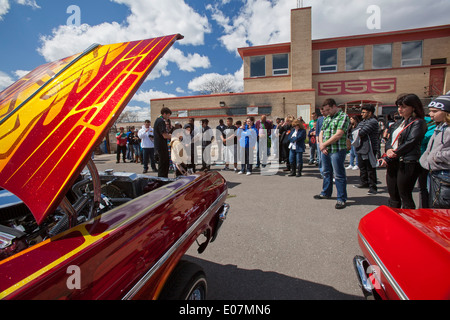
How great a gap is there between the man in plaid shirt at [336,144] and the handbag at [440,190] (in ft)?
4.85

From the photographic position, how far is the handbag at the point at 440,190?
1.99 meters

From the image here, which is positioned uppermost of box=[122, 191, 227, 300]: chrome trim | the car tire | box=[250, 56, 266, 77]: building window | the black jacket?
box=[250, 56, 266, 77]: building window

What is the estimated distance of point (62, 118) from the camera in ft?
3.60

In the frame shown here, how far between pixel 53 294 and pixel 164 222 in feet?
1.90

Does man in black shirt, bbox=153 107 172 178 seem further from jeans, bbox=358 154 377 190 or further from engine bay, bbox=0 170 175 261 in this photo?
jeans, bbox=358 154 377 190

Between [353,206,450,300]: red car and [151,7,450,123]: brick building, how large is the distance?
1760 centimetres

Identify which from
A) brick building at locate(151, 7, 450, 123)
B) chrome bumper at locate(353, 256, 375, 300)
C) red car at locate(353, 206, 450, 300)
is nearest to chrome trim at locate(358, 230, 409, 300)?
red car at locate(353, 206, 450, 300)

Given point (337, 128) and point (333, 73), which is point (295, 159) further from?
point (333, 73)

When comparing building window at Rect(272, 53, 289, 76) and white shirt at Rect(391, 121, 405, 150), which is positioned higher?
building window at Rect(272, 53, 289, 76)

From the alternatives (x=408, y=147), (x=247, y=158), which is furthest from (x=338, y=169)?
(x=247, y=158)

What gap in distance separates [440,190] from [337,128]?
180 centimetres

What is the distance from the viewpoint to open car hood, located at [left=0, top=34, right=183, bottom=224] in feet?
3.20

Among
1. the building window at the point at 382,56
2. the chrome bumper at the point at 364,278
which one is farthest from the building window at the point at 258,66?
the chrome bumper at the point at 364,278
